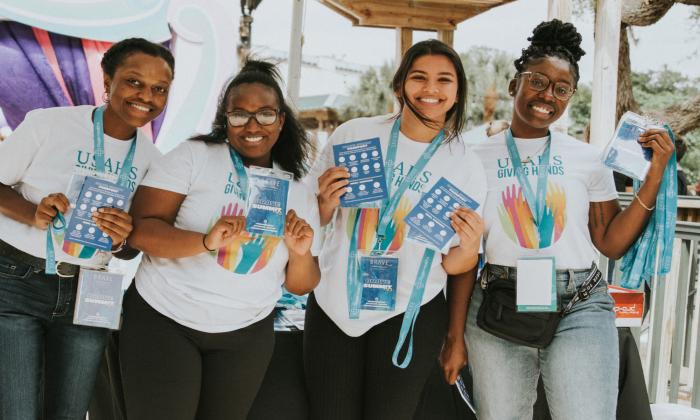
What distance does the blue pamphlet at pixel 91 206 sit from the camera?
1.95 metres

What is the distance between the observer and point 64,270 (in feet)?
6.78

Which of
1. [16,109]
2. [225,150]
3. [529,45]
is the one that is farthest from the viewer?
[16,109]

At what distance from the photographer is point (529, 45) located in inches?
94.5

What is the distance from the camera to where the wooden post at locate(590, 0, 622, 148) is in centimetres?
601

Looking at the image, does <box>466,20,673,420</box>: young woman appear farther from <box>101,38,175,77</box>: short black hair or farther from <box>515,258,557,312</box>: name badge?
<box>101,38,175,77</box>: short black hair

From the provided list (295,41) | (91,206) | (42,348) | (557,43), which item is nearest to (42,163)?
(91,206)

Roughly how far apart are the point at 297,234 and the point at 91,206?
2.17 feet

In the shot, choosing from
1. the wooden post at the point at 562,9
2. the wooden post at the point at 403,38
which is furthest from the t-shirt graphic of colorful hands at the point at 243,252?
the wooden post at the point at 403,38

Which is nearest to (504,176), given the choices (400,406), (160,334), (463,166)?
(463,166)

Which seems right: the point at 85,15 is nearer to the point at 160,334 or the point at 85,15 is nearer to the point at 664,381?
the point at 160,334

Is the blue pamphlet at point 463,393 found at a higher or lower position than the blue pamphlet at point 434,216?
lower

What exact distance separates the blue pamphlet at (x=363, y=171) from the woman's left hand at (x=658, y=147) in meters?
0.98

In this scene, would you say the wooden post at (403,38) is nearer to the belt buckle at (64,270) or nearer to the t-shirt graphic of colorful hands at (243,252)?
the t-shirt graphic of colorful hands at (243,252)

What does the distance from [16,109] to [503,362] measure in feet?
11.6
